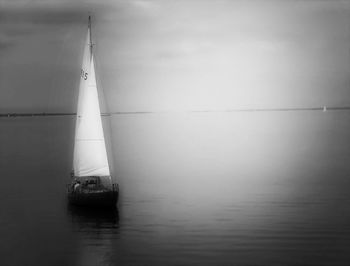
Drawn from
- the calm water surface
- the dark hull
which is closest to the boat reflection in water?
the calm water surface

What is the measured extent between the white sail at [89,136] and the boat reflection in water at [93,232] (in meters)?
4.35

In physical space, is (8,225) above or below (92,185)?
below

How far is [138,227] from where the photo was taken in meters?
42.9

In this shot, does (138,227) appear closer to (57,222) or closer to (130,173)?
(57,222)

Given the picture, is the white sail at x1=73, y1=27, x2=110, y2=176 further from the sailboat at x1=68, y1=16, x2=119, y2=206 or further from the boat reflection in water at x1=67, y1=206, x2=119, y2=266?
the boat reflection in water at x1=67, y1=206, x2=119, y2=266

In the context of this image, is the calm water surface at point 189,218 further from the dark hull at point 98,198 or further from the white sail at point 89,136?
the white sail at point 89,136

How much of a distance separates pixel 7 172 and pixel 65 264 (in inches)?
2175

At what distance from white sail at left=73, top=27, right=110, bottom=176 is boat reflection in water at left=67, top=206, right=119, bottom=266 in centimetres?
435

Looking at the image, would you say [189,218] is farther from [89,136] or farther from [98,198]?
[89,136]

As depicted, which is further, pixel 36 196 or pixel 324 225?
pixel 36 196

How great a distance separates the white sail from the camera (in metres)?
47.9

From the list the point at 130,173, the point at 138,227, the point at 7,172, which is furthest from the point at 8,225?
the point at 7,172

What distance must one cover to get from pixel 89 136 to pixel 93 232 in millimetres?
11548

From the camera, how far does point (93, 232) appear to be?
4131cm
